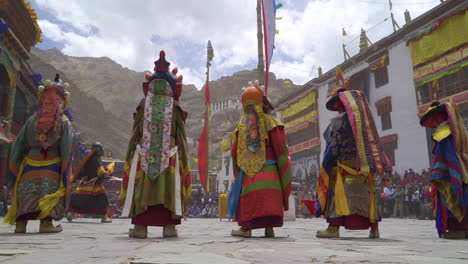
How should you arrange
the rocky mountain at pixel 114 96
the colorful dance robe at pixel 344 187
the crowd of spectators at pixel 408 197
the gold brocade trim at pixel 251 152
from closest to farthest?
the colorful dance robe at pixel 344 187 → the gold brocade trim at pixel 251 152 → the crowd of spectators at pixel 408 197 → the rocky mountain at pixel 114 96

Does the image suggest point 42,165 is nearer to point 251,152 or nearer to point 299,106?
point 251,152

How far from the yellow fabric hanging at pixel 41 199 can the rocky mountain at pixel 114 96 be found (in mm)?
44876

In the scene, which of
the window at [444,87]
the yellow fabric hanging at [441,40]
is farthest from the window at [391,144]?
the yellow fabric hanging at [441,40]

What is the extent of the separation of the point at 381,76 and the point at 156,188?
18137 mm

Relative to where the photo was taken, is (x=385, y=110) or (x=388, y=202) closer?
(x=388, y=202)

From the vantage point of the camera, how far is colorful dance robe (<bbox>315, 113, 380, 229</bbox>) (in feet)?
14.3

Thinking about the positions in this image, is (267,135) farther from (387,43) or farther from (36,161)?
(387,43)

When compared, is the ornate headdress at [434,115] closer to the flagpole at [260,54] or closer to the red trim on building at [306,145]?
the flagpole at [260,54]

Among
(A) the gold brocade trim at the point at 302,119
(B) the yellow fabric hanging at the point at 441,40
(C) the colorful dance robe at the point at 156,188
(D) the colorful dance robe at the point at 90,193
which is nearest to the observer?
(C) the colorful dance robe at the point at 156,188

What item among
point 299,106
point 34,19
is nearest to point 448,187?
point 34,19

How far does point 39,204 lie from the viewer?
4402 mm

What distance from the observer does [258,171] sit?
4.42 meters

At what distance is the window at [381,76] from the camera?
19042mm

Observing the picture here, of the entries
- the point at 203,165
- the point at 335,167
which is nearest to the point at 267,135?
the point at 335,167
